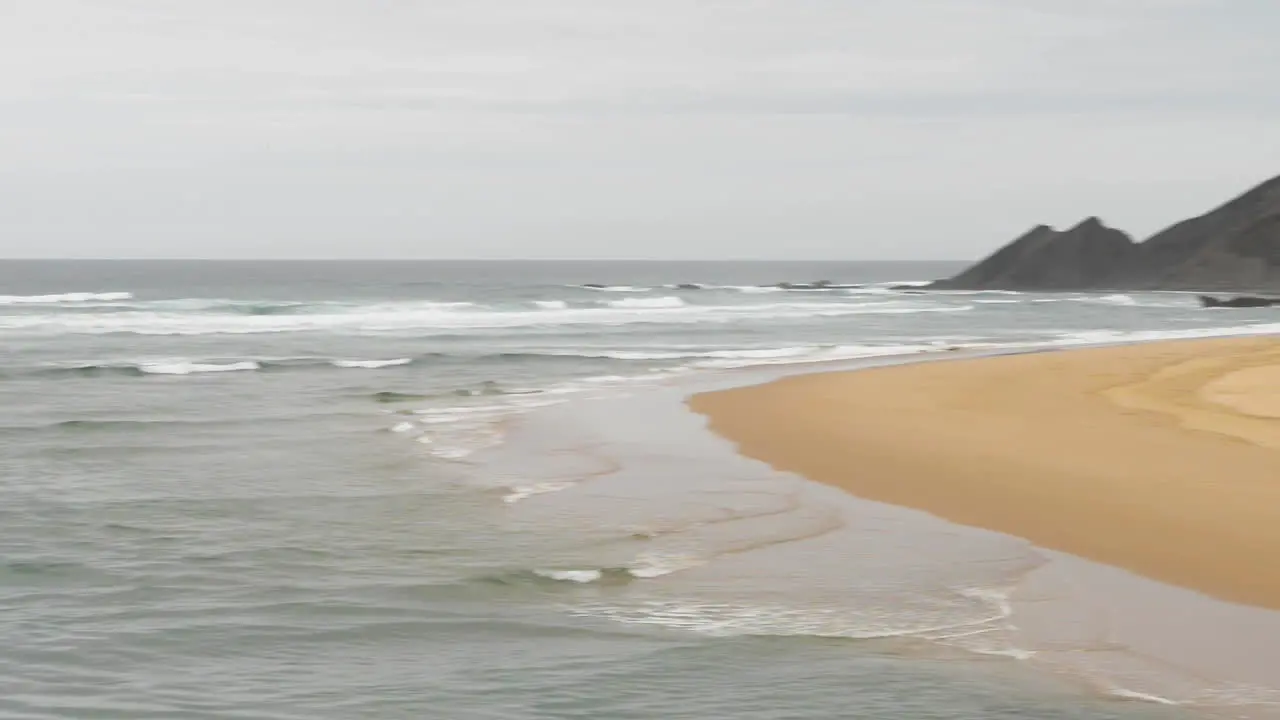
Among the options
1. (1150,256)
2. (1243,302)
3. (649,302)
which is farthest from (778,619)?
(1150,256)

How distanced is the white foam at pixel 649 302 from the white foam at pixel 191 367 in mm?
36273

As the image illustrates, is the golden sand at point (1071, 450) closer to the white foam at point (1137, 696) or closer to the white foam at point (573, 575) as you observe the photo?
the white foam at point (1137, 696)

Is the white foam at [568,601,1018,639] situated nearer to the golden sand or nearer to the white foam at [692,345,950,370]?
the golden sand

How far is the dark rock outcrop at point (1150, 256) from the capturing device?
78.2 m

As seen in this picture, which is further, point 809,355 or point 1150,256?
point 1150,256

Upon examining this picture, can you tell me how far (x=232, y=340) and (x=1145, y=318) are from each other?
30.5 metres

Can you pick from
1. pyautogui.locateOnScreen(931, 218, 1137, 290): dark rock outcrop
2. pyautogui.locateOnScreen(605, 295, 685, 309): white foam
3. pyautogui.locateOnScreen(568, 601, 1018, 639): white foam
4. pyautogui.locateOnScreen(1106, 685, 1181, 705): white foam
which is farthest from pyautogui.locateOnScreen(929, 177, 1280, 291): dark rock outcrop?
pyautogui.locateOnScreen(1106, 685, 1181, 705): white foam

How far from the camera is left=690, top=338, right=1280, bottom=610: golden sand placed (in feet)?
29.8

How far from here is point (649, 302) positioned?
69.6 metres

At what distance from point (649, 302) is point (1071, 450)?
186ft

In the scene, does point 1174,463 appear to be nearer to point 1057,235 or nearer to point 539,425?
point 539,425

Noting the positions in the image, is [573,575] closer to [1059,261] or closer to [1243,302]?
[1243,302]

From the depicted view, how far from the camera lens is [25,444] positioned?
15086 millimetres

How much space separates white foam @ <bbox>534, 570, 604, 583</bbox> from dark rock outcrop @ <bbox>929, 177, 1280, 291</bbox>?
7479 cm
